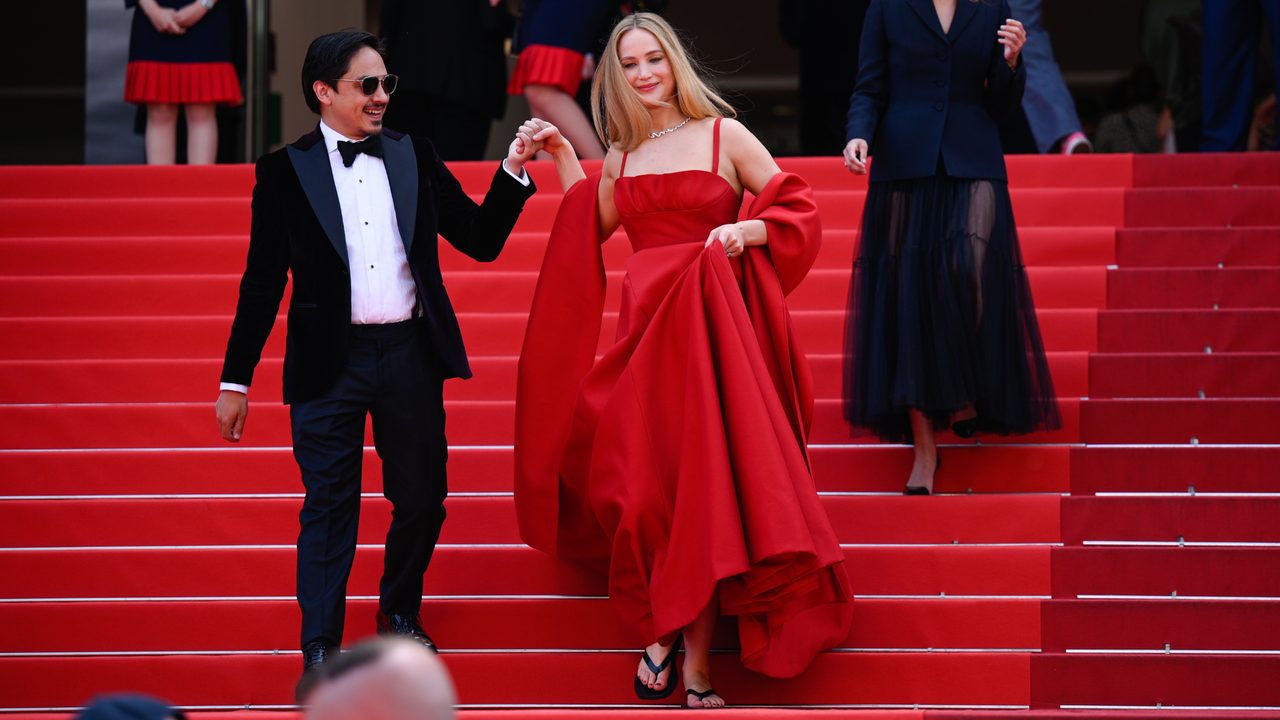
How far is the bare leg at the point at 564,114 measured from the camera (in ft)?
22.3

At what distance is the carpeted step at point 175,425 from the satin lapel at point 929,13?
143 centimetres

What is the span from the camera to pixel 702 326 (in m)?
3.40

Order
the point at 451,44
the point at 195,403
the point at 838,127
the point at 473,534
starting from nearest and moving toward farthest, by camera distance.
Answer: the point at 473,534 < the point at 195,403 < the point at 451,44 < the point at 838,127

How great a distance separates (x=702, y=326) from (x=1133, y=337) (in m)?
2.51

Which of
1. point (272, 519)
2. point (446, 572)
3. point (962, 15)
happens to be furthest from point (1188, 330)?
point (272, 519)

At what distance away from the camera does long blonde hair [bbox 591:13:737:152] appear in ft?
12.1

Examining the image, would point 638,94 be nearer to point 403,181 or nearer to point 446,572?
point 403,181

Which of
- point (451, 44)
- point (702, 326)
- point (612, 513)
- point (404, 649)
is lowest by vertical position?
point (612, 513)

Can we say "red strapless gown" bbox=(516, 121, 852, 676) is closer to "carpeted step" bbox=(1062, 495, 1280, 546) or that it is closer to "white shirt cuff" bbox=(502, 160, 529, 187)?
"white shirt cuff" bbox=(502, 160, 529, 187)

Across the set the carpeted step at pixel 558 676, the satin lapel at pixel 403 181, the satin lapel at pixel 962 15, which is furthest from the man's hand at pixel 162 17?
the satin lapel at pixel 962 15

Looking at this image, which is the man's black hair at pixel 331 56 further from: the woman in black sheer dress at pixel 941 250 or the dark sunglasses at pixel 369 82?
the woman in black sheer dress at pixel 941 250

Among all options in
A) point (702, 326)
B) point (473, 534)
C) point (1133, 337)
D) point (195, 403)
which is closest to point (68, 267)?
point (195, 403)

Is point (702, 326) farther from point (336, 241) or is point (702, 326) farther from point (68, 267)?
point (68, 267)

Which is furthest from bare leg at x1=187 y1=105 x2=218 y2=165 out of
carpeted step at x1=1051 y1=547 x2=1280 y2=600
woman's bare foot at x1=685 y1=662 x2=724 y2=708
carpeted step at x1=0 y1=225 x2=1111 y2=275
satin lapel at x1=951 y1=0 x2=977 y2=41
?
carpeted step at x1=1051 y1=547 x2=1280 y2=600
